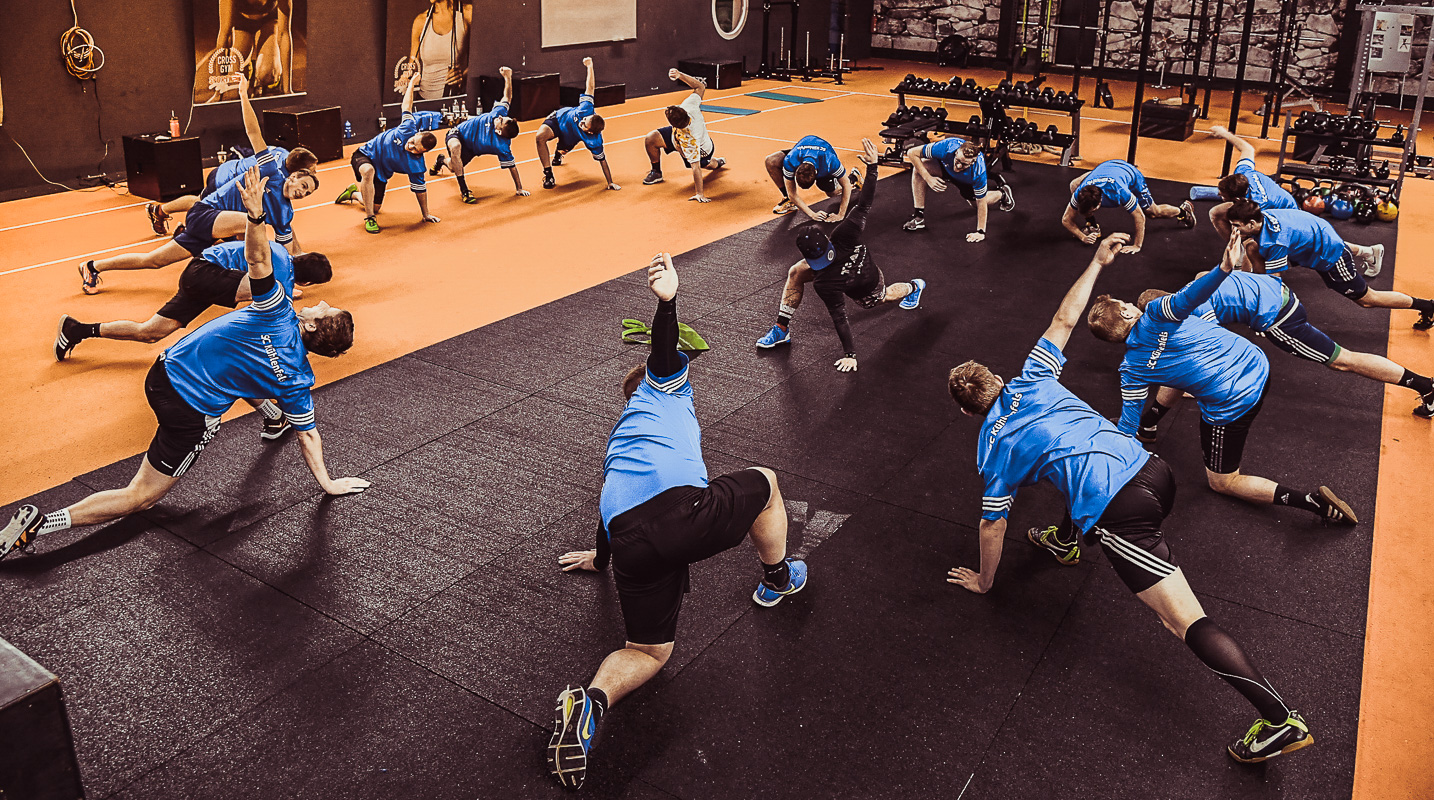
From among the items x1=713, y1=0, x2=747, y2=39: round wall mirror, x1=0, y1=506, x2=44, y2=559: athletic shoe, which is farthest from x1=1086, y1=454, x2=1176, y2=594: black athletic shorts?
x1=713, y1=0, x2=747, y2=39: round wall mirror

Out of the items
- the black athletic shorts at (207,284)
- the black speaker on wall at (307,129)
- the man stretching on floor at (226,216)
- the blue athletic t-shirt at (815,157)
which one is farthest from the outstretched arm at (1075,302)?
the black speaker on wall at (307,129)

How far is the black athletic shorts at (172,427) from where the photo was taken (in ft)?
13.8

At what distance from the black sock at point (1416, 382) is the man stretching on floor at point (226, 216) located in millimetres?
7150

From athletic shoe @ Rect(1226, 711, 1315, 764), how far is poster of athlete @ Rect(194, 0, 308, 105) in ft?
38.7

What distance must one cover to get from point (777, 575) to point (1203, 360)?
229cm

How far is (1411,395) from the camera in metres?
5.85

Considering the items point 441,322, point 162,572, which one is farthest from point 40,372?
point 162,572

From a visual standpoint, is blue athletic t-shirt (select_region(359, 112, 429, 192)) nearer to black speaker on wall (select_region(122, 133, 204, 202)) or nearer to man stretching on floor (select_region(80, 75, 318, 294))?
man stretching on floor (select_region(80, 75, 318, 294))

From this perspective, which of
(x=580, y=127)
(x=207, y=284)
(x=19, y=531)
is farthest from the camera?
(x=580, y=127)

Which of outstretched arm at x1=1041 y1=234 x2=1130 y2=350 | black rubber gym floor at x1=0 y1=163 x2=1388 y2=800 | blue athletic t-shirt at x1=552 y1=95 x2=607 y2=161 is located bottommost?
black rubber gym floor at x1=0 y1=163 x2=1388 y2=800

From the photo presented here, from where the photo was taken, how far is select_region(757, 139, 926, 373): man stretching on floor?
5.83 meters

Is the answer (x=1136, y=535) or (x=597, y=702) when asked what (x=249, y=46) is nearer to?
(x=597, y=702)

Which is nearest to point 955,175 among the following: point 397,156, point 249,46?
point 397,156

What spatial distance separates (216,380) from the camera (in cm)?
426
